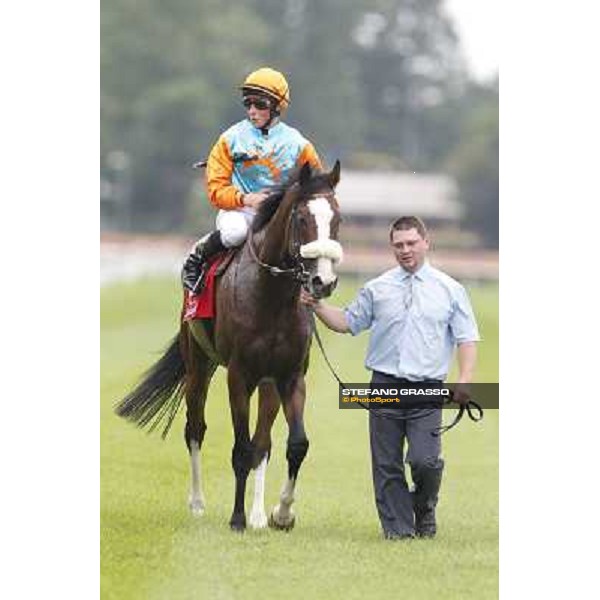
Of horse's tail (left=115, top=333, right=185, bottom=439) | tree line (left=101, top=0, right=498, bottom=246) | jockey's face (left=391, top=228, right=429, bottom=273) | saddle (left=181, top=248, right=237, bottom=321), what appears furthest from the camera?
tree line (left=101, top=0, right=498, bottom=246)

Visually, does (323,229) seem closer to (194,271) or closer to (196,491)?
(194,271)

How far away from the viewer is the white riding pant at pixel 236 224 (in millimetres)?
7117

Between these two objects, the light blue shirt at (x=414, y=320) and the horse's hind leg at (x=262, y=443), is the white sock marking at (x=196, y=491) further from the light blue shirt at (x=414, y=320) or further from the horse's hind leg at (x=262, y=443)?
the light blue shirt at (x=414, y=320)

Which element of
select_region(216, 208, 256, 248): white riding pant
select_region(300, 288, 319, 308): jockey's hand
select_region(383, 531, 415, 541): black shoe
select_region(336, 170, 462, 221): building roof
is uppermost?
select_region(336, 170, 462, 221): building roof

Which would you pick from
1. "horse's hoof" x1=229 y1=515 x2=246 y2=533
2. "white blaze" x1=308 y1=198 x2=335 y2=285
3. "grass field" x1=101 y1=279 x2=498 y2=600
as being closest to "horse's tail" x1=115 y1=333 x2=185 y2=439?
"grass field" x1=101 y1=279 x2=498 y2=600

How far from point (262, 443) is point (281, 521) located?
39cm

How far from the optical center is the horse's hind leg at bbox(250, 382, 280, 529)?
23.0 ft

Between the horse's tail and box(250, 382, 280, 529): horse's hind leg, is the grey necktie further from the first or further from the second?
the horse's tail

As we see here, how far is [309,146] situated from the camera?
7.04 metres

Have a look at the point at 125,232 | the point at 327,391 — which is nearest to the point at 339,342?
the point at 327,391

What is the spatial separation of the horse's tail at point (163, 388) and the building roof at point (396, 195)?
1612 millimetres

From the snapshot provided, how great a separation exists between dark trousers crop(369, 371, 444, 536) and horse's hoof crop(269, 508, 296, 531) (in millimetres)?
406
